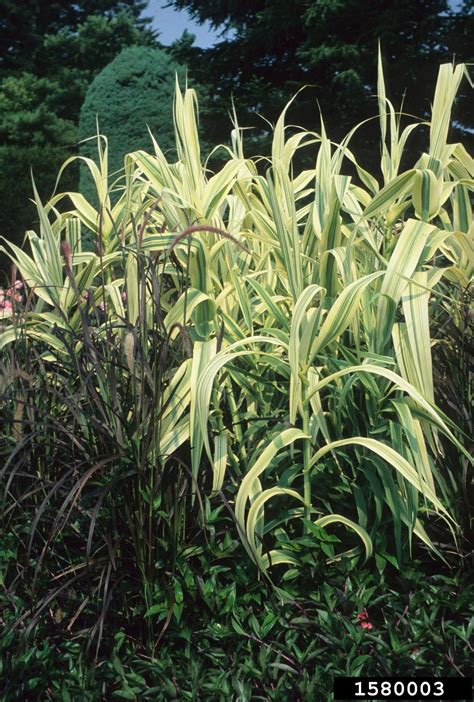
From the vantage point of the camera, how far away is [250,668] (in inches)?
58.9

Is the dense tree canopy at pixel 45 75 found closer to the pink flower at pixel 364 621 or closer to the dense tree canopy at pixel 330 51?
the dense tree canopy at pixel 330 51

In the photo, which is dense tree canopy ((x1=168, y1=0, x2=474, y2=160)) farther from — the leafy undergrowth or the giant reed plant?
the leafy undergrowth

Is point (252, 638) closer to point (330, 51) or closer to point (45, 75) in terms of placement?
point (330, 51)

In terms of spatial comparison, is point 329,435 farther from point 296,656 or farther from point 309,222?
point 309,222

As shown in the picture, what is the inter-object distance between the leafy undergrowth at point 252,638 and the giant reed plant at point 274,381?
0.26 ft

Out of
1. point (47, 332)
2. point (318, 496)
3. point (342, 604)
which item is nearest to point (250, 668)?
point (342, 604)

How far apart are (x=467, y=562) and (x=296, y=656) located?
1.48 feet

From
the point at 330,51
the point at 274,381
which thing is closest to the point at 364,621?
the point at 274,381
